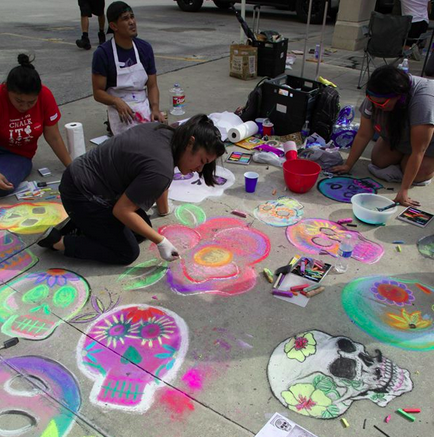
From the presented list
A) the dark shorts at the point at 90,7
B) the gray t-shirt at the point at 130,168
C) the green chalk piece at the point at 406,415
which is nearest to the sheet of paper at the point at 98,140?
the gray t-shirt at the point at 130,168

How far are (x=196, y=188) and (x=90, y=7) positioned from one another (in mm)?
6048

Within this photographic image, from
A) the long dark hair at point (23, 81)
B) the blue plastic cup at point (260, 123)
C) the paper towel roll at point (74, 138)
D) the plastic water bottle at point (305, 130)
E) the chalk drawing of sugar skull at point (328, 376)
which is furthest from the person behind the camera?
the blue plastic cup at point (260, 123)

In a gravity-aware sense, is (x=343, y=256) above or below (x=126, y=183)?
below

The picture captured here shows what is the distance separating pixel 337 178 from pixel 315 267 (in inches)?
56.5

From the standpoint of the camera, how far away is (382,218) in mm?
3104

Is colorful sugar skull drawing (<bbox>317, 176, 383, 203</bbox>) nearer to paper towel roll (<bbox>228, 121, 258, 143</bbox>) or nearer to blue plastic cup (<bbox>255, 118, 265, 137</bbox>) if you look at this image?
paper towel roll (<bbox>228, 121, 258, 143</bbox>)

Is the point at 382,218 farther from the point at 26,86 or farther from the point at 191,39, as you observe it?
the point at 191,39

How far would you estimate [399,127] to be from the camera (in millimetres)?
3348

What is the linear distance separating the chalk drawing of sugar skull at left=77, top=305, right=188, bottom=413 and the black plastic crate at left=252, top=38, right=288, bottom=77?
207 inches

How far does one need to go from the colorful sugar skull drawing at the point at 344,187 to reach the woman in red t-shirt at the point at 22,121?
7.50 ft

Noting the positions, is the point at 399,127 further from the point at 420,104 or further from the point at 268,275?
the point at 268,275

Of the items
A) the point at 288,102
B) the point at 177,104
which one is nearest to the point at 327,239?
the point at 288,102

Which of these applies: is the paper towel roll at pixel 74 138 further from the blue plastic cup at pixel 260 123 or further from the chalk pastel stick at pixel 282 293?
the chalk pastel stick at pixel 282 293

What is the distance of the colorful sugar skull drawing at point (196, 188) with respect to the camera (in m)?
3.49
